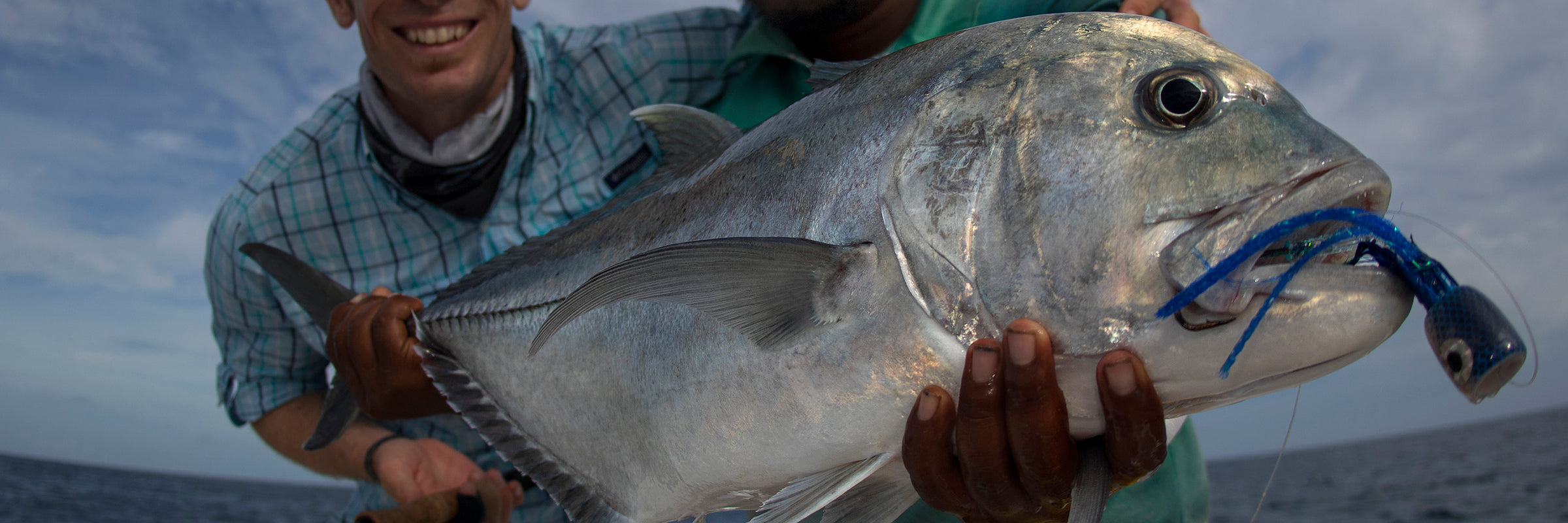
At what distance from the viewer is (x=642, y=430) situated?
5.00ft

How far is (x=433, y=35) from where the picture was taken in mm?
2818

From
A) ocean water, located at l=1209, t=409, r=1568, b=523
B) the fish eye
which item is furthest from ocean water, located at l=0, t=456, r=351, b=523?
ocean water, located at l=1209, t=409, r=1568, b=523

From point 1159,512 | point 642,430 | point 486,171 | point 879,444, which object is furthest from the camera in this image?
point 486,171

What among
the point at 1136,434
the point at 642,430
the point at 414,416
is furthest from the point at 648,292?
the point at 414,416

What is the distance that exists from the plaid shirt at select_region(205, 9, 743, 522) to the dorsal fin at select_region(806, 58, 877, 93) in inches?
57.6

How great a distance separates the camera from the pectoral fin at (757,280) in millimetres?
1178

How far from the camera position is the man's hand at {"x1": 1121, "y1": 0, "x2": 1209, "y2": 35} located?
2051 mm

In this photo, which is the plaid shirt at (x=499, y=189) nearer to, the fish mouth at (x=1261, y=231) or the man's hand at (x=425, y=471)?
the man's hand at (x=425, y=471)

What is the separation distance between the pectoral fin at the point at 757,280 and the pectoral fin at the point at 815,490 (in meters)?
0.24

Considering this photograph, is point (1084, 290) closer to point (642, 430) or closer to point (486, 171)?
point (642, 430)

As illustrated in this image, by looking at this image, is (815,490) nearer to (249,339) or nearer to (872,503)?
(872,503)

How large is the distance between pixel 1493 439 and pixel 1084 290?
8499 cm

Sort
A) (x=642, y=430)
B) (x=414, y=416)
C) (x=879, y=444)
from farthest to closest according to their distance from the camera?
(x=414, y=416), (x=642, y=430), (x=879, y=444)

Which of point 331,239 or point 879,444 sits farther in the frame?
point 331,239
